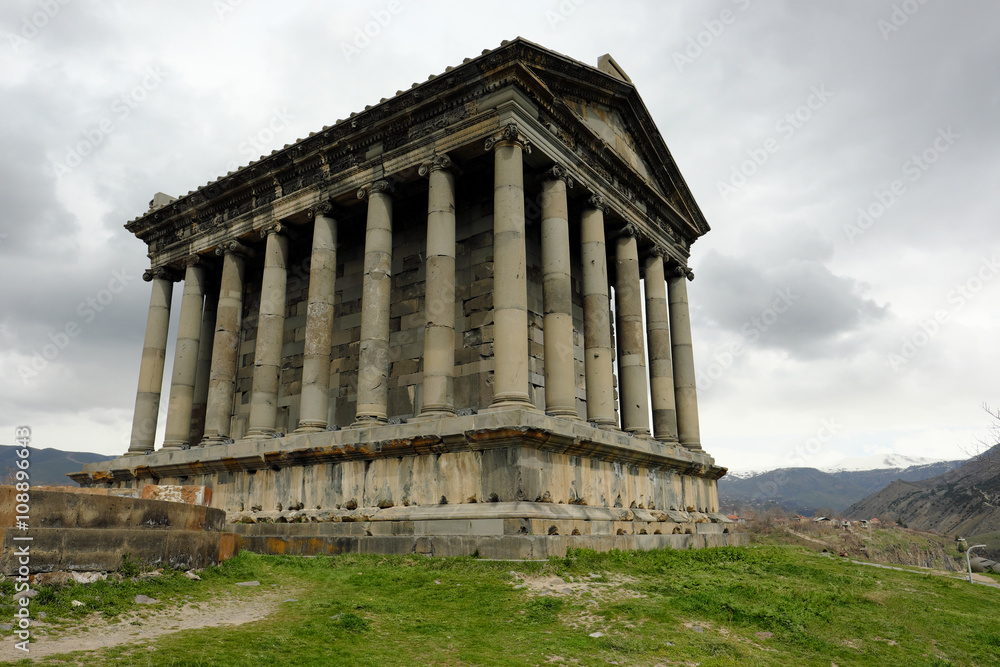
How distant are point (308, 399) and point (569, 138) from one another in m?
10.2

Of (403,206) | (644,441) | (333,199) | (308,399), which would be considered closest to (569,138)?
(403,206)

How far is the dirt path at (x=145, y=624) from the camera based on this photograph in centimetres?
666

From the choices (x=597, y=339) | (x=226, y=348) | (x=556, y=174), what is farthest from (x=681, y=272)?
(x=226, y=348)

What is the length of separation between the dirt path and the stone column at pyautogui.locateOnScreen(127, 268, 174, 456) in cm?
1564

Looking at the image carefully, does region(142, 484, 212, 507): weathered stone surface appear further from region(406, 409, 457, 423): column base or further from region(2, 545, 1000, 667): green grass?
region(406, 409, 457, 423): column base

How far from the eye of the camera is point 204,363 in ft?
82.0

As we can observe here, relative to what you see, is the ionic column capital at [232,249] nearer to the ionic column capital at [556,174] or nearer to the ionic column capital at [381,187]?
the ionic column capital at [381,187]

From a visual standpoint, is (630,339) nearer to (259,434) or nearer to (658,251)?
(658,251)

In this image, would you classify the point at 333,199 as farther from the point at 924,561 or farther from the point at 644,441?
the point at 924,561

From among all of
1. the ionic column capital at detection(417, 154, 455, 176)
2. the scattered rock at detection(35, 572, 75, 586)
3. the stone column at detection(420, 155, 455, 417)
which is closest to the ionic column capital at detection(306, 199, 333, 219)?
the ionic column capital at detection(417, 154, 455, 176)

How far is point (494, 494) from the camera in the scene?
13.8 m

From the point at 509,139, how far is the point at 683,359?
36.6ft

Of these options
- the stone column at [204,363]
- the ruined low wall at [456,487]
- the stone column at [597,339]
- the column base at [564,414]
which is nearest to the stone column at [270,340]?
the ruined low wall at [456,487]

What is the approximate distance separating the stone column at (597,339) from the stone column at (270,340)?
9.16 meters
